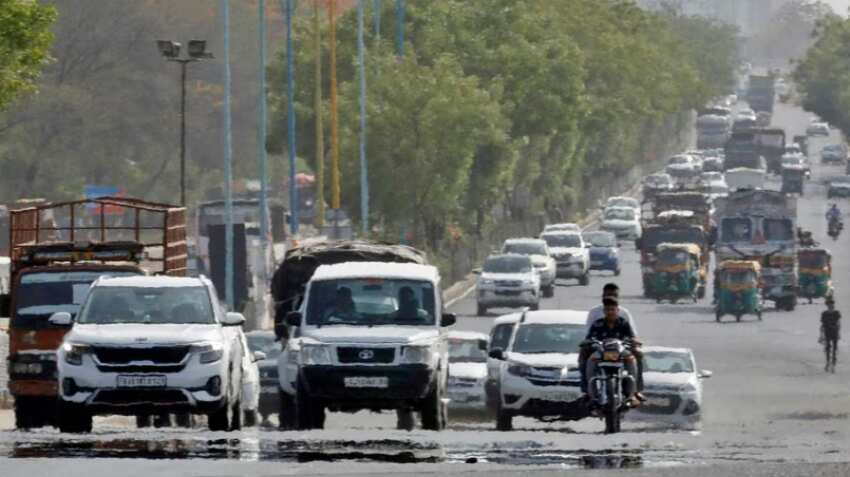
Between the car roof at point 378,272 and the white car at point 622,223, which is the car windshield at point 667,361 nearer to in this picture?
the car roof at point 378,272

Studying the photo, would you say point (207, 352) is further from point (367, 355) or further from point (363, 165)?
point (363, 165)

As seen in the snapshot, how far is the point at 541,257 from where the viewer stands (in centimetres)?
8169

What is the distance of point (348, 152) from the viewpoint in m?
84.2

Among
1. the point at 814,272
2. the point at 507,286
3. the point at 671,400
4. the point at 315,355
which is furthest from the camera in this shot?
the point at 814,272

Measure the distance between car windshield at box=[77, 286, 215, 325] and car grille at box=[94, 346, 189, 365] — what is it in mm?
749

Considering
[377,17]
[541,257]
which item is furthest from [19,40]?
[377,17]

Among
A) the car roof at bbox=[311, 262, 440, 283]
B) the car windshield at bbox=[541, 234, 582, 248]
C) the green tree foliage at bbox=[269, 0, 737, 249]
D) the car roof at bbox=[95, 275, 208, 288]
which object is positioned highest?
the green tree foliage at bbox=[269, 0, 737, 249]

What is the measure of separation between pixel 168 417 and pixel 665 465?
14.4 metres

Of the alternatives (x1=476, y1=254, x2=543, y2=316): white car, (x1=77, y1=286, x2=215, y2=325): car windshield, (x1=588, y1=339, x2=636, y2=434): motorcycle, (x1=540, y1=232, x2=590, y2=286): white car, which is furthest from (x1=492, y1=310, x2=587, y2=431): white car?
(x1=540, y1=232, x2=590, y2=286): white car

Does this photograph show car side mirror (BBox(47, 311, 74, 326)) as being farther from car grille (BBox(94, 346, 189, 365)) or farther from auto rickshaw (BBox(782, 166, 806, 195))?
auto rickshaw (BBox(782, 166, 806, 195))

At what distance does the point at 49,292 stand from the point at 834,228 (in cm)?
8673

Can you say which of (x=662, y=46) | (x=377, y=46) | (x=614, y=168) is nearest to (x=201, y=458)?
(x=377, y=46)

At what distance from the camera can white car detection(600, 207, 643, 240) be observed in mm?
109812

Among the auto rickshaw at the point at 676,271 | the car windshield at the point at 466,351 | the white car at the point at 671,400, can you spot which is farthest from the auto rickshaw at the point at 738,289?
the white car at the point at 671,400
